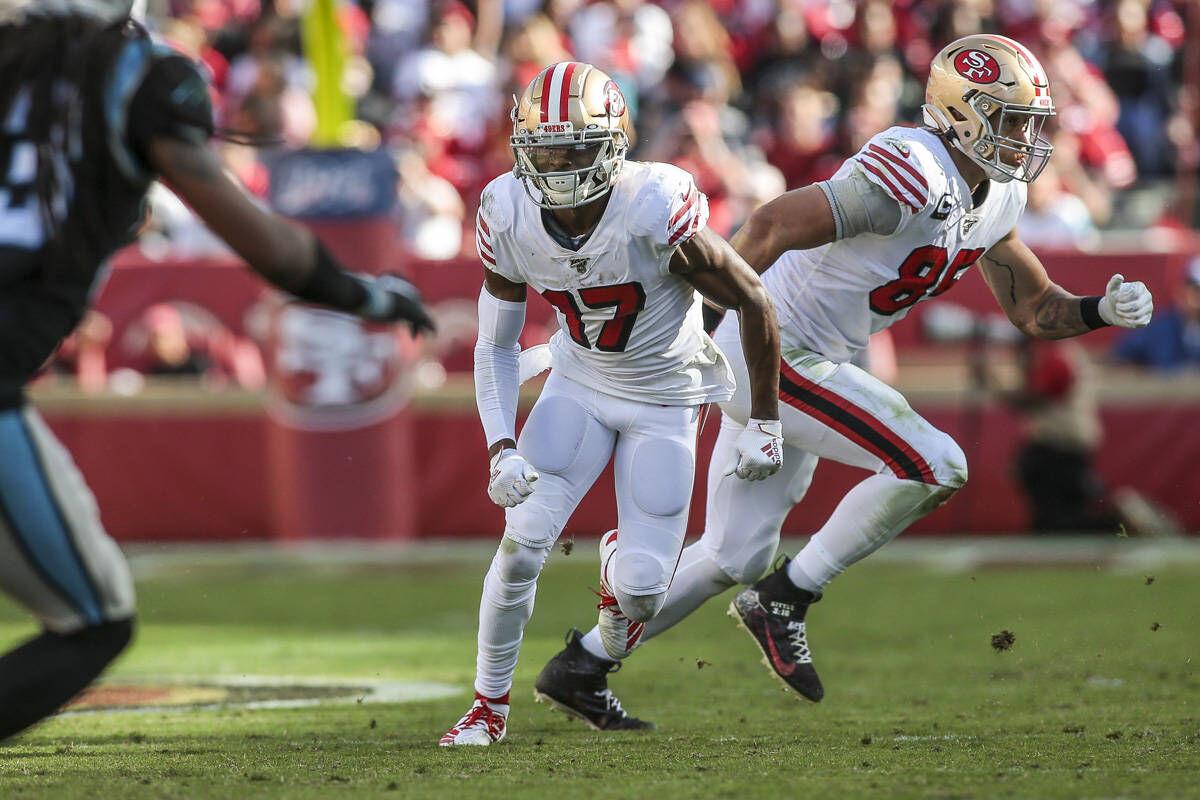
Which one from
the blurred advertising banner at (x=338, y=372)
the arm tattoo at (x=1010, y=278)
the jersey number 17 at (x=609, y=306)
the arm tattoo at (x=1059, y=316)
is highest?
the jersey number 17 at (x=609, y=306)

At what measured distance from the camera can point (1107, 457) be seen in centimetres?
1015

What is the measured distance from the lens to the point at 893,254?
5.17 metres

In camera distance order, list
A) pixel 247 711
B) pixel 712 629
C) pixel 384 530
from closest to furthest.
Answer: pixel 247 711 → pixel 712 629 → pixel 384 530

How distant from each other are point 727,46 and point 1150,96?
2909mm

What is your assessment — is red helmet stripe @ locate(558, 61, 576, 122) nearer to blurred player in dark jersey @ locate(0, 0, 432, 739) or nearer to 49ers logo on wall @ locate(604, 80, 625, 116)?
49ers logo on wall @ locate(604, 80, 625, 116)

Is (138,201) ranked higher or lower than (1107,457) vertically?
higher

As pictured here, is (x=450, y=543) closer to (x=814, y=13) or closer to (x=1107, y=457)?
(x=1107, y=457)

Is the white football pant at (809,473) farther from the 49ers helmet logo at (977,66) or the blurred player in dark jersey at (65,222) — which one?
the blurred player in dark jersey at (65,222)

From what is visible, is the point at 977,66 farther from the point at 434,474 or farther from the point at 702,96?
the point at 702,96

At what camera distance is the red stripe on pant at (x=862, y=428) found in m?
5.19

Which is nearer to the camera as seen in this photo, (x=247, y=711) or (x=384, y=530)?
Answer: (x=247, y=711)

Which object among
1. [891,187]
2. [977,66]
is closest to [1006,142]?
[977,66]

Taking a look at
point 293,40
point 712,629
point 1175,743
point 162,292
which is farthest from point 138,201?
point 293,40

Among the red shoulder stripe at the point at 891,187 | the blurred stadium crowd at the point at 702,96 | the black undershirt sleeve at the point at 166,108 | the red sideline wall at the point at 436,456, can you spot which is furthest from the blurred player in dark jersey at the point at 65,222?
the red sideline wall at the point at 436,456
